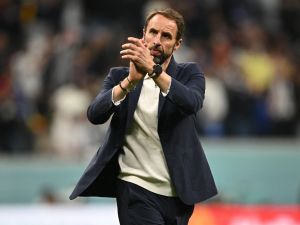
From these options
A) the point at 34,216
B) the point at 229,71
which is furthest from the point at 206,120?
the point at 34,216

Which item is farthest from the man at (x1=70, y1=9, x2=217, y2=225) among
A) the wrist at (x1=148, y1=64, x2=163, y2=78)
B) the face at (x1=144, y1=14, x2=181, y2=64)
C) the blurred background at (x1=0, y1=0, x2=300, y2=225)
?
the blurred background at (x1=0, y1=0, x2=300, y2=225)

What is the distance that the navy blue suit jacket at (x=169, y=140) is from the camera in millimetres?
4523

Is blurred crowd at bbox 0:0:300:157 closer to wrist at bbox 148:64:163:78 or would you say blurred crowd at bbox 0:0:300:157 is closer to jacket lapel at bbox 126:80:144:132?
jacket lapel at bbox 126:80:144:132

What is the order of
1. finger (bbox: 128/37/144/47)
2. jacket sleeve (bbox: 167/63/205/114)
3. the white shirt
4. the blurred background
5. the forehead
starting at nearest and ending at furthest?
finger (bbox: 128/37/144/47)
jacket sleeve (bbox: 167/63/205/114)
the forehead
the white shirt
the blurred background

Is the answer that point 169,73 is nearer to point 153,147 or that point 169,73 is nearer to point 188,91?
point 188,91

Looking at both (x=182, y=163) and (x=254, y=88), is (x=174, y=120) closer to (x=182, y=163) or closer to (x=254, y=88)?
(x=182, y=163)

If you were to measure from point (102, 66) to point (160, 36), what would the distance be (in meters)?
6.45

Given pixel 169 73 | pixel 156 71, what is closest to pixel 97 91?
pixel 169 73

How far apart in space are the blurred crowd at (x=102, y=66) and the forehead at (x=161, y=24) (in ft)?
18.4

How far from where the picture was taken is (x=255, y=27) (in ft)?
38.0

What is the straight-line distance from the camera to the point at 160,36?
445 centimetres

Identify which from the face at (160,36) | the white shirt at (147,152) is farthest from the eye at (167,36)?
the white shirt at (147,152)

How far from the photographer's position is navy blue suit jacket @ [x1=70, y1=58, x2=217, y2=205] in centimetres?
452

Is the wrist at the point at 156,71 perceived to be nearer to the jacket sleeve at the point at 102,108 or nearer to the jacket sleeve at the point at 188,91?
the jacket sleeve at the point at 188,91
